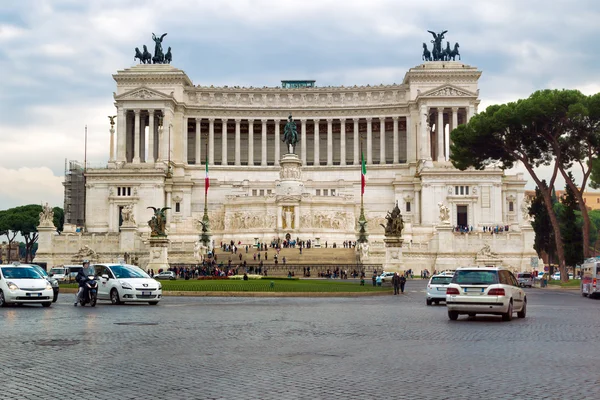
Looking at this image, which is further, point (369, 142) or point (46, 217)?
point (369, 142)

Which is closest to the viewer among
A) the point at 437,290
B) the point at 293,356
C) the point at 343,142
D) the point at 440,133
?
the point at 293,356

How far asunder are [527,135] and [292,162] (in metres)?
38.7

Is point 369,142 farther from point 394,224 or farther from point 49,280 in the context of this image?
point 49,280

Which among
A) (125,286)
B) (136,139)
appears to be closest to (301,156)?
(136,139)

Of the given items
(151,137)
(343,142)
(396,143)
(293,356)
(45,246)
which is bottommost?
(293,356)

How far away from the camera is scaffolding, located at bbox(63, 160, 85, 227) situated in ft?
375

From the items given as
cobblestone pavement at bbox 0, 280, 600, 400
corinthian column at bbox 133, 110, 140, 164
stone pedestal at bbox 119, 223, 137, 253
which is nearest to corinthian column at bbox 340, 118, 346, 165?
corinthian column at bbox 133, 110, 140, 164

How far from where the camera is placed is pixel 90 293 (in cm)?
3108

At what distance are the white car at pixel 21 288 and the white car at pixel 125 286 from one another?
2736mm

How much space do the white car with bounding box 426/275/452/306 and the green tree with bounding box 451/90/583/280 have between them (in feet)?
86.0

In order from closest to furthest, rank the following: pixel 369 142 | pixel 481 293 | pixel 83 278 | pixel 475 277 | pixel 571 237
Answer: pixel 481 293 → pixel 475 277 → pixel 83 278 → pixel 571 237 → pixel 369 142

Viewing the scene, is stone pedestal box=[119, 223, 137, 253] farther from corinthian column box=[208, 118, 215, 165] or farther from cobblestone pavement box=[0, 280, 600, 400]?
cobblestone pavement box=[0, 280, 600, 400]

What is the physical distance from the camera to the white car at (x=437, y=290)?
35.1 meters

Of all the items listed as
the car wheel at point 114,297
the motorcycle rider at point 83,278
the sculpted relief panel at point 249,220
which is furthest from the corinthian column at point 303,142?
the motorcycle rider at point 83,278
